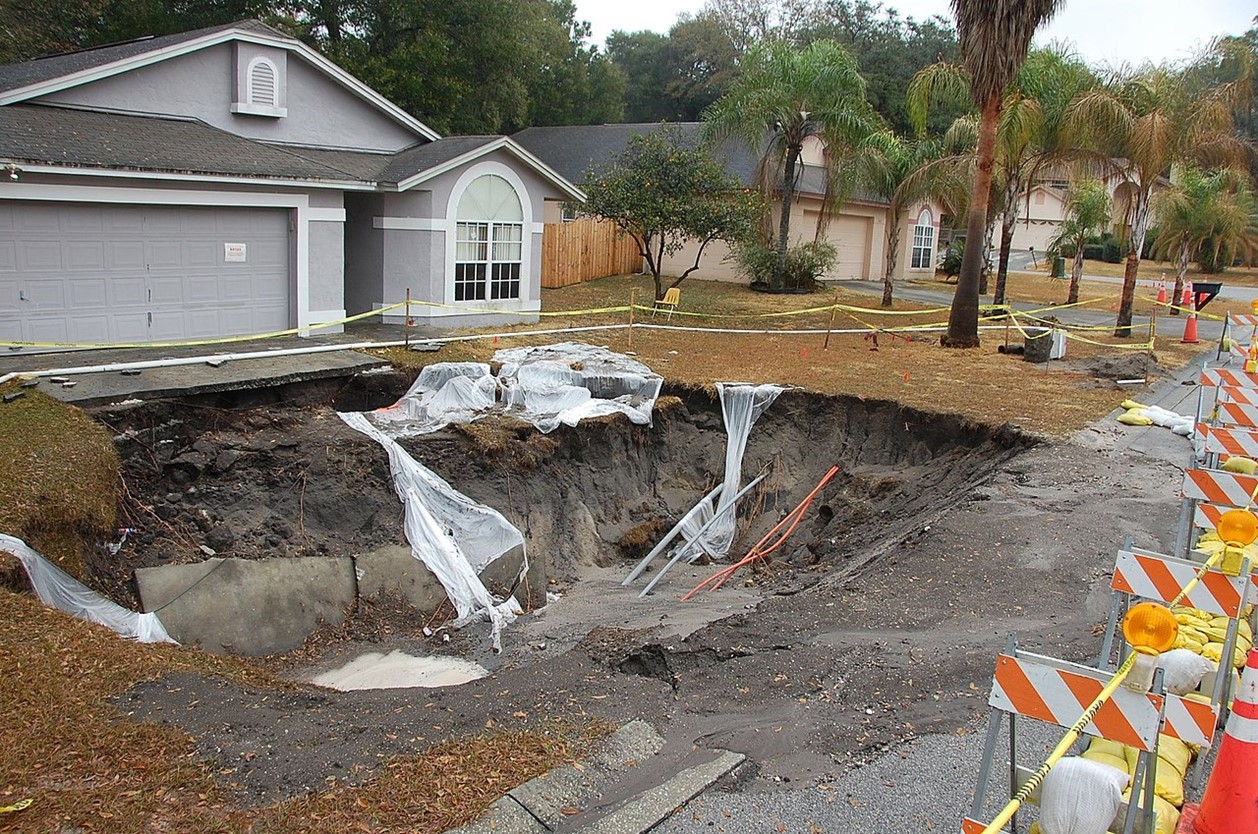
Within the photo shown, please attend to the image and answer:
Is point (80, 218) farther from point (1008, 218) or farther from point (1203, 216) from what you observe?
point (1203, 216)

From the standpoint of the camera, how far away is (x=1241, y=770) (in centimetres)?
421

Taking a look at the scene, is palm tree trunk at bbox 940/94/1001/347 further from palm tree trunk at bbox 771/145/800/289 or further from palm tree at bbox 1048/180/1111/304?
palm tree at bbox 1048/180/1111/304

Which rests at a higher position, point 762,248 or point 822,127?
point 822,127

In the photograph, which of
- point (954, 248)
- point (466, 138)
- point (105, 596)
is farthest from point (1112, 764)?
point (954, 248)

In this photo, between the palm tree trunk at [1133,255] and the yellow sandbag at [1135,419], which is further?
the palm tree trunk at [1133,255]

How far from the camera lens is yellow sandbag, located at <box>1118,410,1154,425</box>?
1420 centimetres

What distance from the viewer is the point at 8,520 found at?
8328 millimetres

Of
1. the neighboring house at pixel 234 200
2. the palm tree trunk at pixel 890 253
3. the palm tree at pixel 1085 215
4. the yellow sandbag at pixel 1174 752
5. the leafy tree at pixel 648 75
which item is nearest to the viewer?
the yellow sandbag at pixel 1174 752

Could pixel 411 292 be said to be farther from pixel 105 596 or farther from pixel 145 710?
pixel 145 710

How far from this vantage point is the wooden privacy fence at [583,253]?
29391 mm

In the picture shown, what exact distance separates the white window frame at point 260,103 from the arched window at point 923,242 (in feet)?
83.7

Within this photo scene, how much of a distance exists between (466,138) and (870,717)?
16.6m

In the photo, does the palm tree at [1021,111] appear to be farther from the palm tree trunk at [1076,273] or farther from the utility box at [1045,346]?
the utility box at [1045,346]

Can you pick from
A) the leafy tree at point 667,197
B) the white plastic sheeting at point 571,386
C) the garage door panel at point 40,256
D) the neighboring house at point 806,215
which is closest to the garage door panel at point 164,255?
the garage door panel at point 40,256
